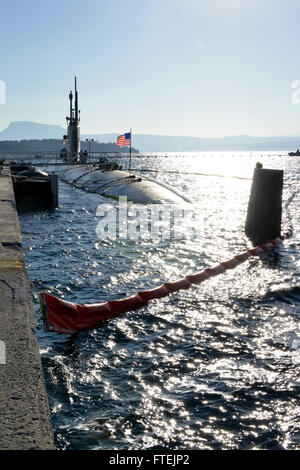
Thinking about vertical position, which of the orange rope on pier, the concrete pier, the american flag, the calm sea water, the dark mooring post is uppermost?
the american flag

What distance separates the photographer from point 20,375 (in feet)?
19.2

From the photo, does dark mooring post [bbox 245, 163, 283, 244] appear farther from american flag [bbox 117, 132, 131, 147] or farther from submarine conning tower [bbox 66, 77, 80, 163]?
submarine conning tower [bbox 66, 77, 80, 163]

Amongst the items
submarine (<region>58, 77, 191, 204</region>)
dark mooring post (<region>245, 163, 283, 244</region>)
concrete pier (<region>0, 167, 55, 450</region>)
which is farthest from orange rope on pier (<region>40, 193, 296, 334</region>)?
submarine (<region>58, 77, 191, 204</region>)

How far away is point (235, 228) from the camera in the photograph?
27.5 meters

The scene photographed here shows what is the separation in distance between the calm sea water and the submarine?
57.7ft

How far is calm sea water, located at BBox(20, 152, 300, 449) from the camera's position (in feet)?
24.2

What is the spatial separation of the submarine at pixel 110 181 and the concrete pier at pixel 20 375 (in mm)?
26125

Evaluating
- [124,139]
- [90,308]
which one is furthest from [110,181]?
[90,308]

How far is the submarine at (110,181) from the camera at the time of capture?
117 ft

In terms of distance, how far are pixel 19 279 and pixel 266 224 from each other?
15.9m

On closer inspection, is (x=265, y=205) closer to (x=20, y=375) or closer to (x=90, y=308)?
(x=90, y=308)

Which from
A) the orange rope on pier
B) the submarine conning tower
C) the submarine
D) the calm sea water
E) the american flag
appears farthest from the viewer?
the submarine conning tower

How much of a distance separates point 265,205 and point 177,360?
13867mm

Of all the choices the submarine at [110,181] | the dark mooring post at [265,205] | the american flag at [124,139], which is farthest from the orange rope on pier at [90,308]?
the american flag at [124,139]
